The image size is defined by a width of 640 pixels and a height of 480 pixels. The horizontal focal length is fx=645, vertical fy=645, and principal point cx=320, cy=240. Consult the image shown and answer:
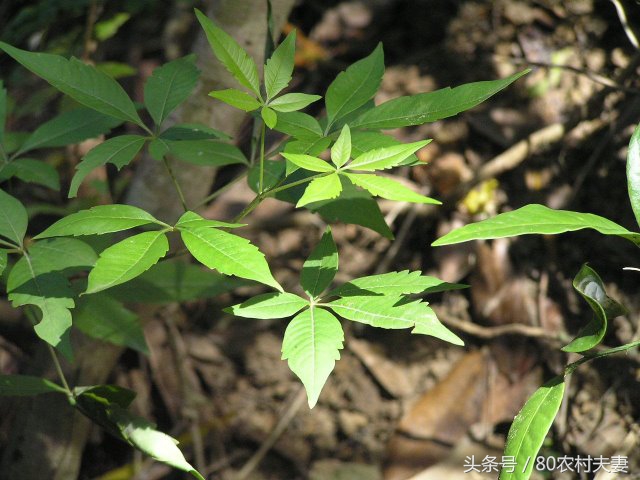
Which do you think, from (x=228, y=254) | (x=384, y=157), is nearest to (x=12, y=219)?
(x=228, y=254)

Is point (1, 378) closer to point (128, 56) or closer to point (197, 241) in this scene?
point (197, 241)

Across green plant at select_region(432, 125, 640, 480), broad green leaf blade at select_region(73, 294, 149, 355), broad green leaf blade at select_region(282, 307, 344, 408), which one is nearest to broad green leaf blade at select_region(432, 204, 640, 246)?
green plant at select_region(432, 125, 640, 480)

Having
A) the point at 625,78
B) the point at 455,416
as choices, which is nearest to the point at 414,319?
the point at 455,416

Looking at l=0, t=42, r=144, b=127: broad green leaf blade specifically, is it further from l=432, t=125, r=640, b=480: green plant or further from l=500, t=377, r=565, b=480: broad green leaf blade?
l=500, t=377, r=565, b=480: broad green leaf blade

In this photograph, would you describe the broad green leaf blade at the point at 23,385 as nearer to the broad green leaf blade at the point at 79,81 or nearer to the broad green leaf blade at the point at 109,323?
the broad green leaf blade at the point at 109,323

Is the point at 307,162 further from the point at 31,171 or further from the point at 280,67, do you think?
the point at 31,171

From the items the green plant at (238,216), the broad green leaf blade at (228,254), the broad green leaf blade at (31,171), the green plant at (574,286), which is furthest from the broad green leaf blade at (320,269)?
the broad green leaf blade at (31,171)
